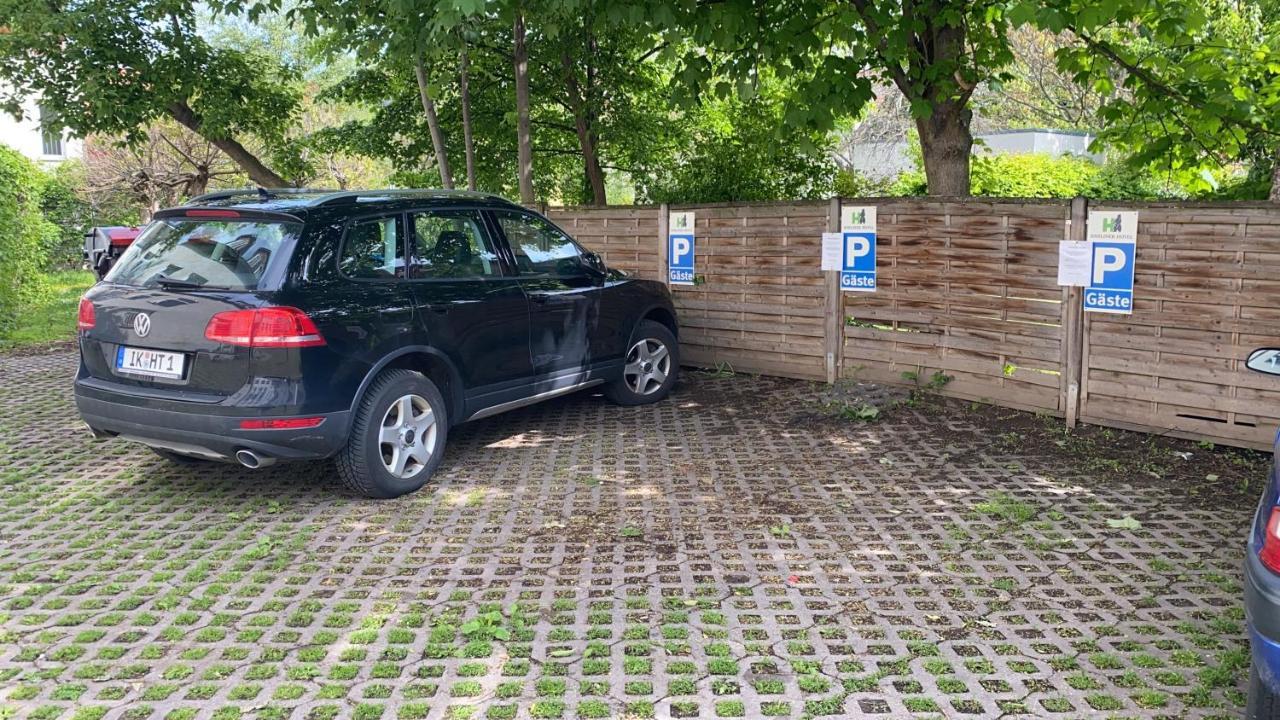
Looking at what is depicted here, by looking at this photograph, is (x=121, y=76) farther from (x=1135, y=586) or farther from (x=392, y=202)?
(x=1135, y=586)

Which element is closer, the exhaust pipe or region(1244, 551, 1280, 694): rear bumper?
region(1244, 551, 1280, 694): rear bumper

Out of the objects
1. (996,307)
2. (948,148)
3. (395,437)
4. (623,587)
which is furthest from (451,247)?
(948,148)

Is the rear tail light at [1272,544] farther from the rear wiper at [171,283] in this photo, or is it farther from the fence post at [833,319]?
the fence post at [833,319]

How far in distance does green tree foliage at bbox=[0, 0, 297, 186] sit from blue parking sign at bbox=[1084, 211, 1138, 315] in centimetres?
1042

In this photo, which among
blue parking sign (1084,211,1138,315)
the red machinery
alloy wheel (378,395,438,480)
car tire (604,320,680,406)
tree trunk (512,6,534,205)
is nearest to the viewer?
alloy wheel (378,395,438,480)

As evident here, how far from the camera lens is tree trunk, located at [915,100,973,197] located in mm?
9016

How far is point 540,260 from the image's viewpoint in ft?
24.8

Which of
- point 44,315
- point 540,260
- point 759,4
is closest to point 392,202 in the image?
point 540,260

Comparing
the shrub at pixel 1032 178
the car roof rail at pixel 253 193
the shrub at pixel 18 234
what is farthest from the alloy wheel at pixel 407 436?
the shrub at pixel 1032 178

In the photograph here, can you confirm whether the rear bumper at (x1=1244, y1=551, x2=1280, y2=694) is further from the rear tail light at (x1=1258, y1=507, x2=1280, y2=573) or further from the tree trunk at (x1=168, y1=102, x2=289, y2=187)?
the tree trunk at (x1=168, y1=102, x2=289, y2=187)

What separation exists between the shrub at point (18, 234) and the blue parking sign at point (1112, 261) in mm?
12299

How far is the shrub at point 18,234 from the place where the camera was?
12.5 meters

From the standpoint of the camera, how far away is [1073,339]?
751 cm

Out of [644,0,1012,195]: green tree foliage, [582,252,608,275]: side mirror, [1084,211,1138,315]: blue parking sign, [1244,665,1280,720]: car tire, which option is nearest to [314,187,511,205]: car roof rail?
[582,252,608,275]: side mirror
